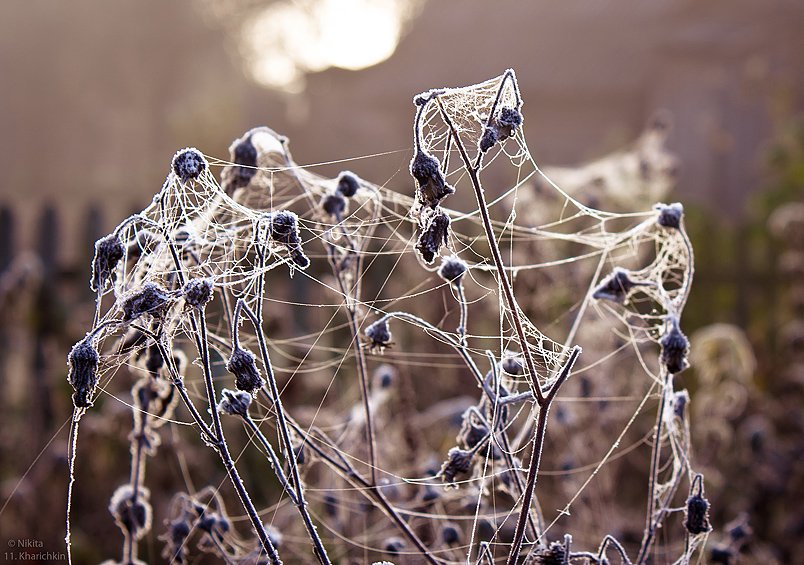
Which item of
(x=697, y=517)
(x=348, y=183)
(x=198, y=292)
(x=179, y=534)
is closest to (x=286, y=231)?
(x=198, y=292)

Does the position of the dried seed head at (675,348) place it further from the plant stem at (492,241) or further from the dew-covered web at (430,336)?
the plant stem at (492,241)

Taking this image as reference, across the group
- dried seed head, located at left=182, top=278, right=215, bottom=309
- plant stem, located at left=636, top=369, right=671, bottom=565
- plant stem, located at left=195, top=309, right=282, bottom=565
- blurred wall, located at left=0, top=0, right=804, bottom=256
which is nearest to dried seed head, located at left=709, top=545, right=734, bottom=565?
plant stem, located at left=636, top=369, right=671, bottom=565

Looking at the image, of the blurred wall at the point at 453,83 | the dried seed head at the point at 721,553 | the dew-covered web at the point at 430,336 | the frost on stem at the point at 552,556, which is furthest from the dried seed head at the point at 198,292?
the blurred wall at the point at 453,83

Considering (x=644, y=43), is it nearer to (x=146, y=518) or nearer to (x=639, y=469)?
(x=639, y=469)

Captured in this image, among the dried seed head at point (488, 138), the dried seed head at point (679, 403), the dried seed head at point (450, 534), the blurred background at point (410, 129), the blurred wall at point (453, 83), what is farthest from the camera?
the blurred wall at point (453, 83)

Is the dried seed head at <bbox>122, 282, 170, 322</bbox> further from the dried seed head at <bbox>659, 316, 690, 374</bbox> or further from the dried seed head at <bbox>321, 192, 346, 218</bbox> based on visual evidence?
the dried seed head at <bbox>659, 316, 690, 374</bbox>
